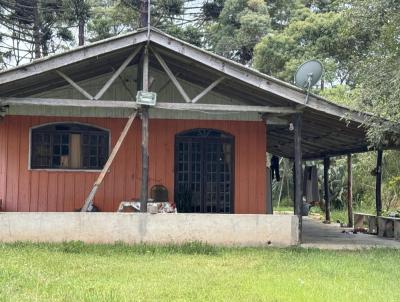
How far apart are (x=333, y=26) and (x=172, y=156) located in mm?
12615

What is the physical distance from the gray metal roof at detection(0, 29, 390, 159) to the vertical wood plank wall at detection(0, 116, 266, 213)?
84 centimetres

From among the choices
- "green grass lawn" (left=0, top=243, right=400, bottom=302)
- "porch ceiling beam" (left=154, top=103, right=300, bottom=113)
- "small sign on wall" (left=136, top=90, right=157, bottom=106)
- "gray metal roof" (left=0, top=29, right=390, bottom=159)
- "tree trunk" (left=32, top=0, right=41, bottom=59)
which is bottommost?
"green grass lawn" (left=0, top=243, right=400, bottom=302)

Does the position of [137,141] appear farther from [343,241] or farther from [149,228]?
[343,241]

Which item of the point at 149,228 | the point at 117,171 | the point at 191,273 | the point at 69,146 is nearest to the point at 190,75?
the point at 117,171

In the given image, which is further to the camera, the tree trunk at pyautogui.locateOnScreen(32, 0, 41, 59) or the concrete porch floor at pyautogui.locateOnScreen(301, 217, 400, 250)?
the tree trunk at pyautogui.locateOnScreen(32, 0, 41, 59)

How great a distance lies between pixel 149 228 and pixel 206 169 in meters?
3.47

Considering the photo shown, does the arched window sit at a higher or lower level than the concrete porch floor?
higher

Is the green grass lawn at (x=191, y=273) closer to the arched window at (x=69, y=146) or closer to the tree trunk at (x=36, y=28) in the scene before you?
the arched window at (x=69, y=146)

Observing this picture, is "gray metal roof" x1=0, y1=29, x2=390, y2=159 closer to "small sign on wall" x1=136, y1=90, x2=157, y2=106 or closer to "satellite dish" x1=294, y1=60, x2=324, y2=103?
"satellite dish" x1=294, y1=60, x2=324, y2=103

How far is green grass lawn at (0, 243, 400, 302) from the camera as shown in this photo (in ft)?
20.4

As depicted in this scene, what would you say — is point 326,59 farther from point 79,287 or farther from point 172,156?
point 79,287

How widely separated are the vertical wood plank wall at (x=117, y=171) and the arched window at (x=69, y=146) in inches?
6.6

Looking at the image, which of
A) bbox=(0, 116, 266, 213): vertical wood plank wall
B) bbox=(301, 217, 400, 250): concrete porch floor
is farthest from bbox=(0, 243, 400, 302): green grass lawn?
bbox=(0, 116, 266, 213): vertical wood plank wall

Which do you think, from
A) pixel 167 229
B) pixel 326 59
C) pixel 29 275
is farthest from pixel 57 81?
pixel 326 59
